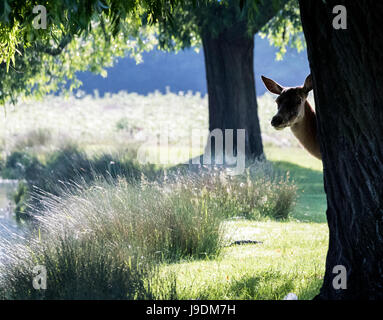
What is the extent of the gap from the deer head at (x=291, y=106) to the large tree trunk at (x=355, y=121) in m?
1.30

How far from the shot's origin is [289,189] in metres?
12.0

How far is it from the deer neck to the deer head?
15 centimetres

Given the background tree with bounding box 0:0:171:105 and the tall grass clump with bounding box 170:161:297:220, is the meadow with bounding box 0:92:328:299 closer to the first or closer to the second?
the tall grass clump with bounding box 170:161:297:220

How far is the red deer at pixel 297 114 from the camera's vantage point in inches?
260

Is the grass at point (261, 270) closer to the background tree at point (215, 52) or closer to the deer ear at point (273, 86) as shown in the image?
the deer ear at point (273, 86)

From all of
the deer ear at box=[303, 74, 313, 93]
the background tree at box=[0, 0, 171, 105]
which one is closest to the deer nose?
the deer ear at box=[303, 74, 313, 93]

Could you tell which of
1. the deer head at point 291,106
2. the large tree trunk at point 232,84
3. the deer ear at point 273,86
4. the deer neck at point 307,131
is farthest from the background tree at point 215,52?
the deer head at point 291,106

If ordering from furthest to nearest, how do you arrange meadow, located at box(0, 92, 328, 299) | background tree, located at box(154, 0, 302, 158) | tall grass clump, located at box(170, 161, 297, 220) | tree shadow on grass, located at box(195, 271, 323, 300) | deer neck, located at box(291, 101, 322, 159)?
background tree, located at box(154, 0, 302, 158), tall grass clump, located at box(170, 161, 297, 220), deer neck, located at box(291, 101, 322, 159), tree shadow on grass, located at box(195, 271, 323, 300), meadow, located at box(0, 92, 328, 299)

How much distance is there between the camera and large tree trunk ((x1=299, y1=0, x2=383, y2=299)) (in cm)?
502

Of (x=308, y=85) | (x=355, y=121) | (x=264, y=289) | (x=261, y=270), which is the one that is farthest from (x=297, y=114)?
(x=264, y=289)

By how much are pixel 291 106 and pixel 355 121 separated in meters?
1.70

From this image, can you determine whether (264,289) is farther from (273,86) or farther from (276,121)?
(273,86)

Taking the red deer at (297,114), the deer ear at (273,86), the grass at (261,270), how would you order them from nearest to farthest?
the grass at (261,270), the red deer at (297,114), the deer ear at (273,86)

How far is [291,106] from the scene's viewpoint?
265 inches
